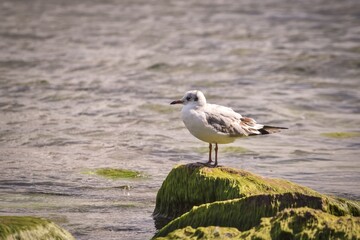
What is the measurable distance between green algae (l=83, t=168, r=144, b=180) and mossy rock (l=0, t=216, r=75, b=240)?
9.82ft

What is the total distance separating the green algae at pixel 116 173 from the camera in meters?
8.78

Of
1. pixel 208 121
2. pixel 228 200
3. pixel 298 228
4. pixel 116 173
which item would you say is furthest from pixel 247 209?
Answer: pixel 116 173

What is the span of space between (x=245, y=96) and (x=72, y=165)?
16.3 ft

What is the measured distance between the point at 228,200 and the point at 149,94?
7744 millimetres

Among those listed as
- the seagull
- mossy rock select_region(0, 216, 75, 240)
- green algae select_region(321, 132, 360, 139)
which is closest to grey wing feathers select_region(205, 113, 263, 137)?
the seagull

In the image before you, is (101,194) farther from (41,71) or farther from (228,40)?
→ (228,40)

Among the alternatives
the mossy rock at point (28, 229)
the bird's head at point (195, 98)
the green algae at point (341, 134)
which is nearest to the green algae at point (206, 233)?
the mossy rock at point (28, 229)

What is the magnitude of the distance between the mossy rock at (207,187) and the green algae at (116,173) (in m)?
1.66

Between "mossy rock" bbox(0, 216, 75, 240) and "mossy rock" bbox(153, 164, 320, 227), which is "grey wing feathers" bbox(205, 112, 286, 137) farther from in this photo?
"mossy rock" bbox(0, 216, 75, 240)

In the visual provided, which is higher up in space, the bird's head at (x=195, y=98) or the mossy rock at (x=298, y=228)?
the bird's head at (x=195, y=98)

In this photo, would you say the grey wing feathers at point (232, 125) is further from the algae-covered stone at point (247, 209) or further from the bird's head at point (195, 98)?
the algae-covered stone at point (247, 209)

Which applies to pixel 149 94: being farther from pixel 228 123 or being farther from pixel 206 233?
pixel 206 233

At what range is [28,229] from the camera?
5488 mm

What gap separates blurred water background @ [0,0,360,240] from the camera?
27.2 ft
